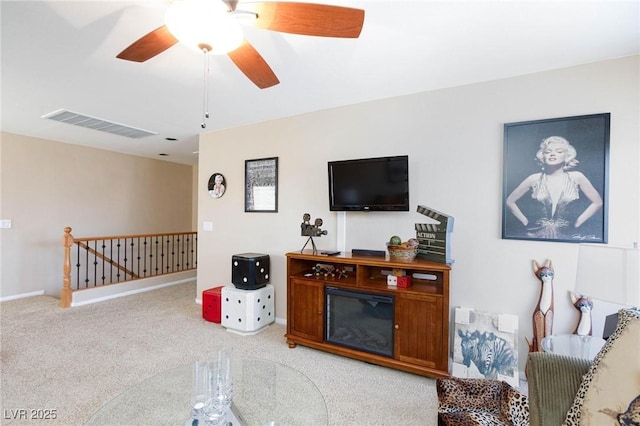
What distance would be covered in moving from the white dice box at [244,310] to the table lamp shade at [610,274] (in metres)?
2.75

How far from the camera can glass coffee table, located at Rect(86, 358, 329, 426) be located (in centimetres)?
137

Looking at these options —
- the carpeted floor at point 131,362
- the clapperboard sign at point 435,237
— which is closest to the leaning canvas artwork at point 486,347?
the carpeted floor at point 131,362

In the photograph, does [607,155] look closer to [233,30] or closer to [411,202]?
[411,202]

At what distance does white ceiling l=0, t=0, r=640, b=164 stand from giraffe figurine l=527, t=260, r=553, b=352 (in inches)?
64.1

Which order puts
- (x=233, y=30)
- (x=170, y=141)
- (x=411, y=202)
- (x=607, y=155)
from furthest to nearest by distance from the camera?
(x=170, y=141)
(x=411, y=202)
(x=607, y=155)
(x=233, y=30)

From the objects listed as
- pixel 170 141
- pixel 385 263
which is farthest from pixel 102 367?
pixel 170 141

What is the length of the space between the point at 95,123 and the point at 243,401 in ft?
12.9

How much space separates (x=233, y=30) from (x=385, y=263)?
6.25ft

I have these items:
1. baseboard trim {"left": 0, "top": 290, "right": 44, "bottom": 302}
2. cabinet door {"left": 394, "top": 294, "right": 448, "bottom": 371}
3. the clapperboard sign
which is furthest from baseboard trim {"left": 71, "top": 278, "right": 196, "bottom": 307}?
the clapperboard sign

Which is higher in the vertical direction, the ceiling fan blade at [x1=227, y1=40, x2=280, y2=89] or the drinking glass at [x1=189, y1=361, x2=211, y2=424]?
the ceiling fan blade at [x1=227, y1=40, x2=280, y2=89]

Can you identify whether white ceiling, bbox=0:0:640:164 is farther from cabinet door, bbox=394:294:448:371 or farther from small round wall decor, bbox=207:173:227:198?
cabinet door, bbox=394:294:448:371

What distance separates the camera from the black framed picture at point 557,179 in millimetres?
2121

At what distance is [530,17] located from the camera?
1.69 meters

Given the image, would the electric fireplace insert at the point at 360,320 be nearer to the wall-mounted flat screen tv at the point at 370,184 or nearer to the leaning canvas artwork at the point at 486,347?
the leaning canvas artwork at the point at 486,347
